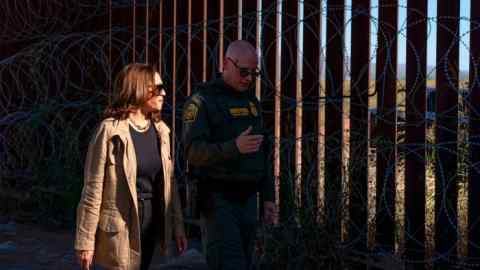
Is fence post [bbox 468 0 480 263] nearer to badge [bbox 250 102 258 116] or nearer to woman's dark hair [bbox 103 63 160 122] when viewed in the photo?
badge [bbox 250 102 258 116]

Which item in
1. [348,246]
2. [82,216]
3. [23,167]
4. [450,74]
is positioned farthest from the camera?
[23,167]

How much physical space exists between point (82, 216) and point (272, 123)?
2838mm

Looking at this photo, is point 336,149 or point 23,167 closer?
point 336,149

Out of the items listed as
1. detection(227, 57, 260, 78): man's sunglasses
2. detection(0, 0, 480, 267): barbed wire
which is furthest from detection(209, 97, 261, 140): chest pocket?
detection(0, 0, 480, 267): barbed wire

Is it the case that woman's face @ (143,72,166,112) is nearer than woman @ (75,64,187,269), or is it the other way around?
woman @ (75,64,187,269)

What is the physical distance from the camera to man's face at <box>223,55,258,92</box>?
4.04m

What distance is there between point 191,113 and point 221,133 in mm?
180

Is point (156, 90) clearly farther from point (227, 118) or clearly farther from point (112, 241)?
point (112, 241)

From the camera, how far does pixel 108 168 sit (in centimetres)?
388

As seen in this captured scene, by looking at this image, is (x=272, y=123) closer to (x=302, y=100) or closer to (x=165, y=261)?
(x=302, y=100)

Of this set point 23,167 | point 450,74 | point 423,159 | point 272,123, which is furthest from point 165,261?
point 23,167

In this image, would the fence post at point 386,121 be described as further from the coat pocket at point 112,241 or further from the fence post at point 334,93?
the coat pocket at point 112,241

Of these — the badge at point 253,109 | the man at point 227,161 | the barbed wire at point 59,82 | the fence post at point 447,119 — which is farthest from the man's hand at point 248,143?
the barbed wire at point 59,82

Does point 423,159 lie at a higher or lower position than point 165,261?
higher
